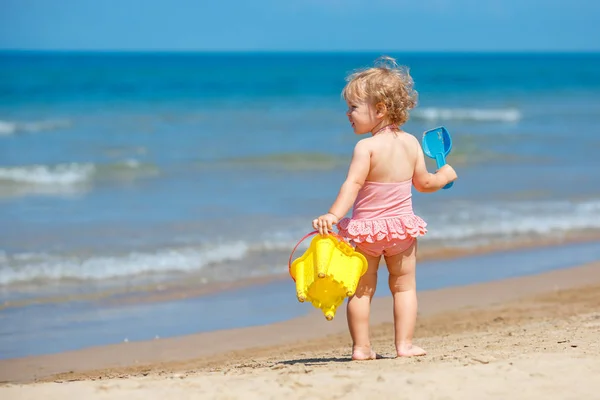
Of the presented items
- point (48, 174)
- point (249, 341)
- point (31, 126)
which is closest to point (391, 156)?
point (249, 341)

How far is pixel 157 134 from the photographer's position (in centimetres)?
1866

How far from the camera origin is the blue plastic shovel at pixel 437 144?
3914 mm

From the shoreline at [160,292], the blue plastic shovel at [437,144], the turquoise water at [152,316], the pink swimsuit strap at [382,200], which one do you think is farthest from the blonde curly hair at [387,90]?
the shoreline at [160,292]

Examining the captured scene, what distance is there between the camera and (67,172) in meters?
12.7

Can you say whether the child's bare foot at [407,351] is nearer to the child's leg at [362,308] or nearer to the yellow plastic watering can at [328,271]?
the child's leg at [362,308]

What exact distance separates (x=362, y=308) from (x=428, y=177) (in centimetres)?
69

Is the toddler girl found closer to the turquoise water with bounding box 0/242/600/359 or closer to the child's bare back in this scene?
the child's bare back

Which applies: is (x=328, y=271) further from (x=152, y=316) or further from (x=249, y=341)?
(x=152, y=316)

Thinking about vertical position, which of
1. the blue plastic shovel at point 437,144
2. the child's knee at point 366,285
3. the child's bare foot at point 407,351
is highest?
the blue plastic shovel at point 437,144

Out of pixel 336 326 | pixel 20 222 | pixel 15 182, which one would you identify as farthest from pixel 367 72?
pixel 15 182

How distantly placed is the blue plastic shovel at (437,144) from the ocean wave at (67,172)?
28.4 feet

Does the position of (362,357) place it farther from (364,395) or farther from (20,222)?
(20,222)

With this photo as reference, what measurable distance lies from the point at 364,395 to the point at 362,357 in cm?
82

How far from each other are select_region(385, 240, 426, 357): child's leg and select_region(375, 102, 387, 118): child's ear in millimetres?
629
